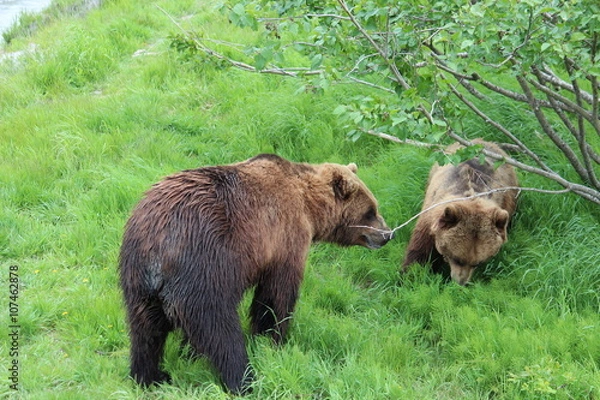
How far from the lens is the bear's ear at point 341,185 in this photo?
5.49 metres

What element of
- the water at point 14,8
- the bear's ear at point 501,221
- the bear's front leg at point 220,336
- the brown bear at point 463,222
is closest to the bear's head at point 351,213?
the brown bear at point 463,222

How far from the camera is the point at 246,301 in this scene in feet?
19.0

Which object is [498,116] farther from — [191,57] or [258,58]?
[258,58]

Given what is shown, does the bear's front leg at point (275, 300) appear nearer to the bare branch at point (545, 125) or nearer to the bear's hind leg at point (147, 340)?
the bear's hind leg at point (147, 340)

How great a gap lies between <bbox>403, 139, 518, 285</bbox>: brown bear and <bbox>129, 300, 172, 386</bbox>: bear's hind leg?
92.2 inches

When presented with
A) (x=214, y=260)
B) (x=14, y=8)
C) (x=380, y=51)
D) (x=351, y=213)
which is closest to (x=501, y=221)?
(x=351, y=213)

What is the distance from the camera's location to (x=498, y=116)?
25.1ft

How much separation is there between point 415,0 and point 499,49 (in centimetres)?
64

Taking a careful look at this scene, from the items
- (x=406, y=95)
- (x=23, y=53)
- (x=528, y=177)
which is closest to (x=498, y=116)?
(x=528, y=177)

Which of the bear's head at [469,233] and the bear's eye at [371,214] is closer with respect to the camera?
the bear's eye at [371,214]

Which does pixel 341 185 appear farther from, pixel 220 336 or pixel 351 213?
pixel 220 336

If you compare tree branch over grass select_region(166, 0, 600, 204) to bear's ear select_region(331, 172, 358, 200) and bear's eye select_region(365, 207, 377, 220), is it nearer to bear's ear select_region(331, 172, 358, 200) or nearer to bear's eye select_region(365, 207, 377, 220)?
bear's ear select_region(331, 172, 358, 200)

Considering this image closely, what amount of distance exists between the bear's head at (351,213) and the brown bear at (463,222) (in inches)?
21.3

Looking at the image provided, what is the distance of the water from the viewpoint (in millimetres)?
13180
